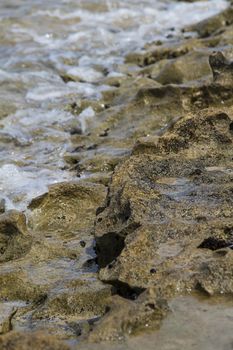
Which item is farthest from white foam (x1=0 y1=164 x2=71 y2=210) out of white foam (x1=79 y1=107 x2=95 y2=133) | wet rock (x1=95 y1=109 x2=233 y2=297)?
white foam (x1=79 y1=107 x2=95 y2=133)

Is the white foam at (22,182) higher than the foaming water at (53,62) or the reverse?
higher

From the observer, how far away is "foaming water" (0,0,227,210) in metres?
6.54

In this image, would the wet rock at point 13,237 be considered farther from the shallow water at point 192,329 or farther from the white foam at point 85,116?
the white foam at point 85,116

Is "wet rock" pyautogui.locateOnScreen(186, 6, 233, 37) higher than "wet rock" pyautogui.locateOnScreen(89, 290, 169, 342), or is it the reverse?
"wet rock" pyautogui.locateOnScreen(89, 290, 169, 342)

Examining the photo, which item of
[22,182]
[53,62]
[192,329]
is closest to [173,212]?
[192,329]

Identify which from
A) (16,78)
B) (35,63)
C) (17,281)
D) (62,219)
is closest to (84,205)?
(62,219)

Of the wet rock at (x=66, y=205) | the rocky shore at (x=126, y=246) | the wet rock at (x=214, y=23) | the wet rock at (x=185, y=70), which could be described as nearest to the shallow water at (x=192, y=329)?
the rocky shore at (x=126, y=246)

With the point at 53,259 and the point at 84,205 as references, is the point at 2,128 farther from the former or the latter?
the point at 53,259

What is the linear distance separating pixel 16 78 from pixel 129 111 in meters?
2.49

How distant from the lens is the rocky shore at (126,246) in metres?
3.15

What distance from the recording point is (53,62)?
10.1 metres

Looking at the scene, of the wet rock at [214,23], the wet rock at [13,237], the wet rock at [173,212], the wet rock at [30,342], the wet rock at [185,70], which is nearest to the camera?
the wet rock at [30,342]

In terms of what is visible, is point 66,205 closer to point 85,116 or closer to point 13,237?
point 13,237

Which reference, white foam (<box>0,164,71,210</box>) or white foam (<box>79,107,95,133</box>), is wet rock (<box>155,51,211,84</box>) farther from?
white foam (<box>0,164,71,210</box>)
